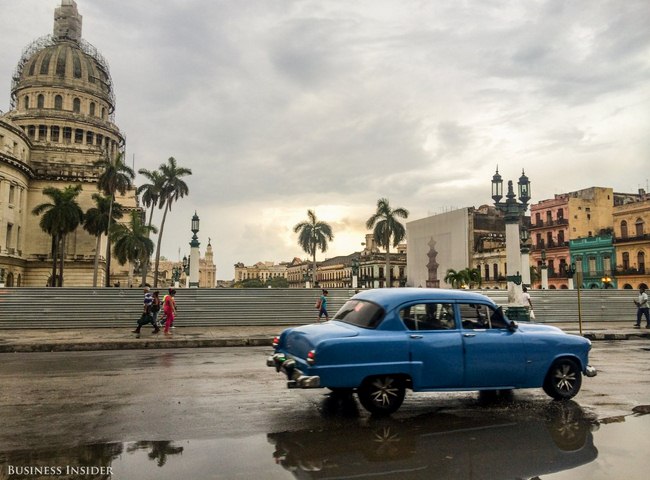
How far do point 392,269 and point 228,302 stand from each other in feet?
330

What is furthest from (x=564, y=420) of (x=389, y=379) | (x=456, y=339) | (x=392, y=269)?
(x=392, y=269)

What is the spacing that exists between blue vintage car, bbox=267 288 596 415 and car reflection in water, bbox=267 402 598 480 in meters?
0.47

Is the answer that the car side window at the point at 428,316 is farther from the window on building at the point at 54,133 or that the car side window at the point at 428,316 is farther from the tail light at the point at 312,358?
the window on building at the point at 54,133

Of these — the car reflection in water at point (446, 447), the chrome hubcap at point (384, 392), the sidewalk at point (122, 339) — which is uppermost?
the chrome hubcap at point (384, 392)

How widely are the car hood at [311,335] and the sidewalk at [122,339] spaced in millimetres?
9230

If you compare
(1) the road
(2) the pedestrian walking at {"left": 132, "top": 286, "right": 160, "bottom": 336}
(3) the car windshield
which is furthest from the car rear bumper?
(2) the pedestrian walking at {"left": 132, "top": 286, "right": 160, "bottom": 336}

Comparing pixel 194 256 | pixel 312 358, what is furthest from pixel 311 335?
pixel 194 256

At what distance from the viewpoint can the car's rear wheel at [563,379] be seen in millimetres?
7238

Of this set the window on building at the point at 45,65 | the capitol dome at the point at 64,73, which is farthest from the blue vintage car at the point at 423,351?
the window on building at the point at 45,65

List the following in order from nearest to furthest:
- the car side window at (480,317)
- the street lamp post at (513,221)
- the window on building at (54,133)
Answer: the car side window at (480,317)
the street lamp post at (513,221)
the window on building at (54,133)

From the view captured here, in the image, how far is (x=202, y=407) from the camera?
687 cm

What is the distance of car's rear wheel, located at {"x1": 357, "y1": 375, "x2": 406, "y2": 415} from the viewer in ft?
20.8

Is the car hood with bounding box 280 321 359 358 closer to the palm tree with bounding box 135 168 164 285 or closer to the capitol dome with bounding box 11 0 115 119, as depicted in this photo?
the palm tree with bounding box 135 168 164 285

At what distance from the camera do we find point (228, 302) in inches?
868
